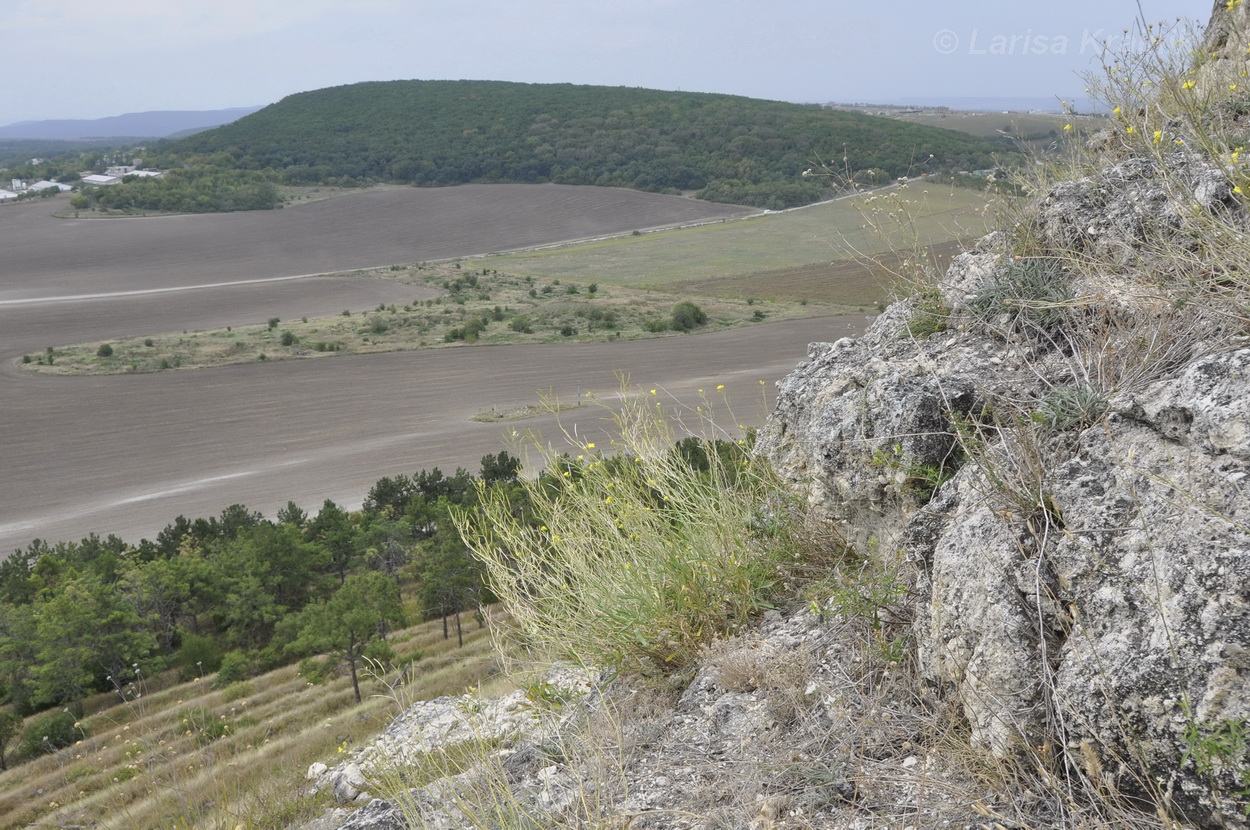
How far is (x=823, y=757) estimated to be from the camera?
242 centimetres

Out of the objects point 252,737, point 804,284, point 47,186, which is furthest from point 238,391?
point 47,186

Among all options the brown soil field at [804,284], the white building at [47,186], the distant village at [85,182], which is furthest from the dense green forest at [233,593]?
the white building at [47,186]

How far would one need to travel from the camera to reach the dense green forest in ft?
57.1

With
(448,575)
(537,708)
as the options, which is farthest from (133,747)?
(537,708)

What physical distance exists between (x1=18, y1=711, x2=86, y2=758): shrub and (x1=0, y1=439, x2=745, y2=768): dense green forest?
279 millimetres

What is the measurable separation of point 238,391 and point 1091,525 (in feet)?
134

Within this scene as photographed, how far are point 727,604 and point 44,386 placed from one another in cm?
4523

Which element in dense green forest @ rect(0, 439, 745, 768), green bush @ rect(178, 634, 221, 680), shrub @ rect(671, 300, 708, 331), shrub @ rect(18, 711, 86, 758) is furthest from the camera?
shrub @ rect(671, 300, 708, 331)

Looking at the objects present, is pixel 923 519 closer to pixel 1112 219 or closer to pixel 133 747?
pixel 1112 219

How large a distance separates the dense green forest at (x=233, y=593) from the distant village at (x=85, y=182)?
91230 mm

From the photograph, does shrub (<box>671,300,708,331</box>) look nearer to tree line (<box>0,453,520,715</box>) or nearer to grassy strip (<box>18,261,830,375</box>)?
grassy strip (<box>18,261,830,375</box>)

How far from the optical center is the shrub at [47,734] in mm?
15172

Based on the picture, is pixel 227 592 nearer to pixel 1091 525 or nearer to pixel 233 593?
pixel 233 593

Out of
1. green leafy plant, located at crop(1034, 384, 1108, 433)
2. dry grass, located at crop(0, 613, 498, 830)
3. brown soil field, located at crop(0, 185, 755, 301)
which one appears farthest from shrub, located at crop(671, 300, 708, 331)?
A: green leafy plant, located at crop(1034, 384, 1108, 433)
